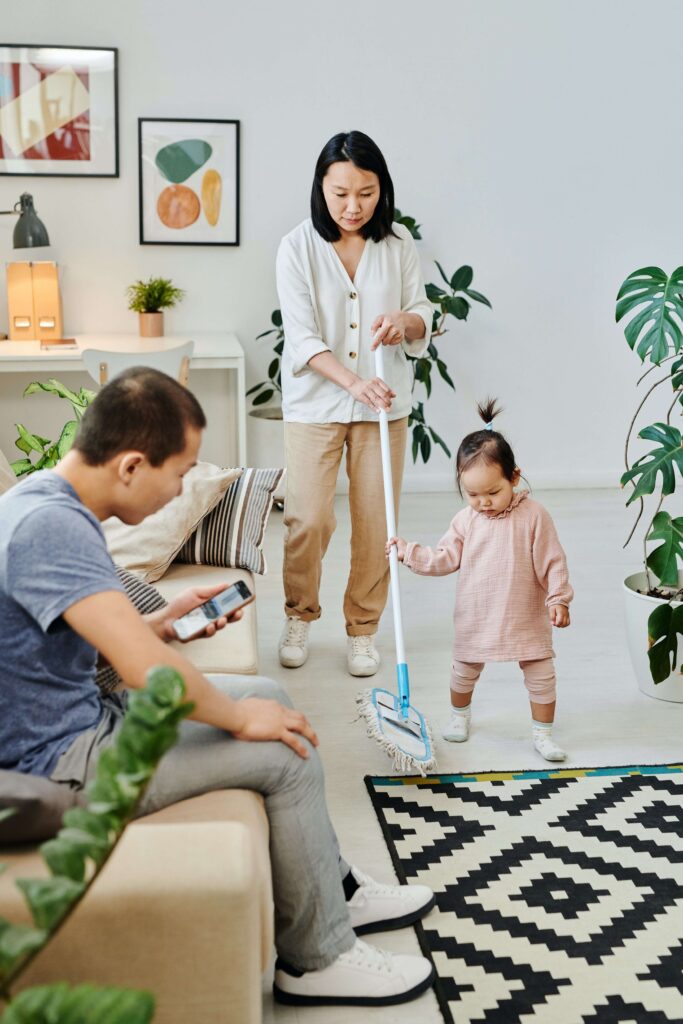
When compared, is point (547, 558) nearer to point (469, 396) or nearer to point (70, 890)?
point (70, 890)

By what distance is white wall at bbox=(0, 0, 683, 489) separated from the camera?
190 inches

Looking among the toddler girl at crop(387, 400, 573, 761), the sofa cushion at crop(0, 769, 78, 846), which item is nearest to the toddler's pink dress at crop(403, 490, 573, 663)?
the toddler girl at crop(387, 400, 573, 761)

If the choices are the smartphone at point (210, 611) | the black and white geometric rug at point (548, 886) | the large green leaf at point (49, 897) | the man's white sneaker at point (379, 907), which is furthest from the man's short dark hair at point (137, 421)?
the black and white geometric rug at point (548, 886)

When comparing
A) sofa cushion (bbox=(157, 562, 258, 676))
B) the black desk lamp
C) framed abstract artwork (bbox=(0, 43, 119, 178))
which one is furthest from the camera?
framed abstract artwork (bbox=(0, 43, 119, 178))

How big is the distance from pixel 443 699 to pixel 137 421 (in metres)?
1.72

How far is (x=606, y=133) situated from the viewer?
5.20 metres

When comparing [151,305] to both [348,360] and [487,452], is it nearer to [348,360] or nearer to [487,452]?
[348,360]

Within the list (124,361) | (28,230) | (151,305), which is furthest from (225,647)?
(151,305)

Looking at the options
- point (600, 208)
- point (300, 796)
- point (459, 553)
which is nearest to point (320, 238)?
point (459, 553)

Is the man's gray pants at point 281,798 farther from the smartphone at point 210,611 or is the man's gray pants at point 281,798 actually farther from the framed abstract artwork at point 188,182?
the framed abstract artwork at point 188,182

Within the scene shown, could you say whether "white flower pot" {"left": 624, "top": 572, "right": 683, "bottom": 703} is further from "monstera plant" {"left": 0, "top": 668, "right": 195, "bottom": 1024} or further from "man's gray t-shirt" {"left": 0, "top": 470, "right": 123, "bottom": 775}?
"monstera plant" {"left": 0, "top": 668, "right": 195, "bottom": 1024}

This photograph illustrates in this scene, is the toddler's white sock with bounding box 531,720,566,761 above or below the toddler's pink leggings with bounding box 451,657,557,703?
below

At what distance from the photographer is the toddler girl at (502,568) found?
2.56m

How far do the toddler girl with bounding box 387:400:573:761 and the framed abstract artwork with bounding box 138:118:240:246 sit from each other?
2687 mm
